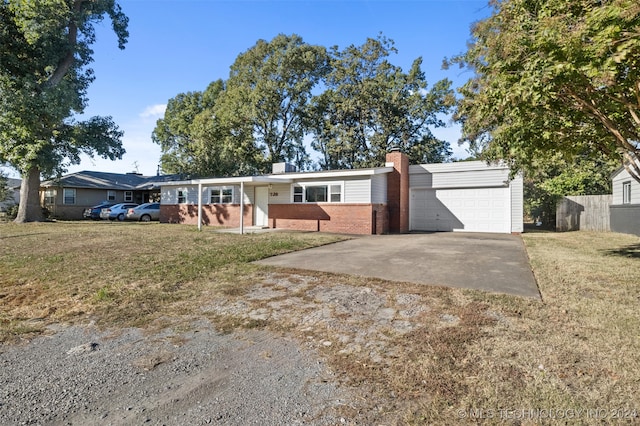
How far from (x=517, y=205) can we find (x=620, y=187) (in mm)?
4376

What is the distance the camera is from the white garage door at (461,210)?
1678 centimetres

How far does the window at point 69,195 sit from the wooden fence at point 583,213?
35.3 metres

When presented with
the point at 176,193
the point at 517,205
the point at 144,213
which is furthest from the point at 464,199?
the point at 144,213

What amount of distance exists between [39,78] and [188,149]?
1184 centimetres

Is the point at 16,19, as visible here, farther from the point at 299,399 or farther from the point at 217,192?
the point at 299,399

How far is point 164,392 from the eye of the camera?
279 centimetres

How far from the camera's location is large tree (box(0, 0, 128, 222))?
18438mm

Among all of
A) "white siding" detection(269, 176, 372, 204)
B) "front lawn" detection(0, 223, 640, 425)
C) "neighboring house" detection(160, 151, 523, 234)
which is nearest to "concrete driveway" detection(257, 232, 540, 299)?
"front lawn" detection(0, 223, 640, 425)

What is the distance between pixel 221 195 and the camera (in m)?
20.8

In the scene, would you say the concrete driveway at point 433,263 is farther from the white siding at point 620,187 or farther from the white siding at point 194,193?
the white siding at point 194,193

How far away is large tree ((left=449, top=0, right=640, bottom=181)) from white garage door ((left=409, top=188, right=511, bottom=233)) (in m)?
7.78

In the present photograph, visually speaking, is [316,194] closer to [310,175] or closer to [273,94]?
[310,175]

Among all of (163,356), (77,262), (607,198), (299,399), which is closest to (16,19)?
(77,262)

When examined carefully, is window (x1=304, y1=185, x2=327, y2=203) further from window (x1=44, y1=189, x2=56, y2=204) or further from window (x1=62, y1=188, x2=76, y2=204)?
window (x1=44, y1=189, x2=56, y2=204)
